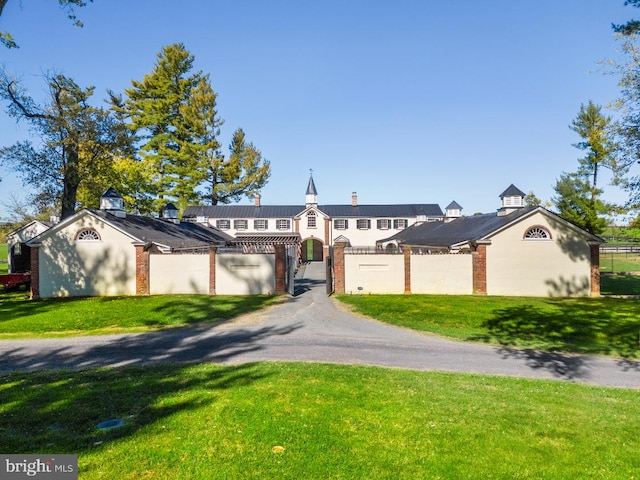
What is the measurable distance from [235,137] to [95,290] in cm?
3655

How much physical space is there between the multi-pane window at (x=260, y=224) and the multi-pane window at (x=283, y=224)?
58.6 inches

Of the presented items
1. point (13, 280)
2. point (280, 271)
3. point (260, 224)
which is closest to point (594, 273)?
point (280, 271)

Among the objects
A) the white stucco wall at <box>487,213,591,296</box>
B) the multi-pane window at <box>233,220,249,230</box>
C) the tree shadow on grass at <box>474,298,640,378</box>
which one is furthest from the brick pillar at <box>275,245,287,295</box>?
the multi-pane window at <box>233,220,249,230</box>

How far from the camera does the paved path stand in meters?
9.85

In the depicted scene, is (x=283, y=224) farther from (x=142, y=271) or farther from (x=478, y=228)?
(x=478, y=228)

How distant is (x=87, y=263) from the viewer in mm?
22656

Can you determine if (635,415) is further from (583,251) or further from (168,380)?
(583,251)

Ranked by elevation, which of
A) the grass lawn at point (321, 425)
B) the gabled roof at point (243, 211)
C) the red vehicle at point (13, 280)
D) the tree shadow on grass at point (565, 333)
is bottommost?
the tree shadow on grass at point (565, 333)

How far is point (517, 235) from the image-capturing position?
890 inches

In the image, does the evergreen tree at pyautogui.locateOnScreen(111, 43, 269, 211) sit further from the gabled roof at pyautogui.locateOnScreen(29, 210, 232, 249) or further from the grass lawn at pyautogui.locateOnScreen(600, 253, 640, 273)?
the grass lawn at pyautogui.locateOnScreen(600, 253, 640, 273)

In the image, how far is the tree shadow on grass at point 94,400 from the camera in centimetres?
543

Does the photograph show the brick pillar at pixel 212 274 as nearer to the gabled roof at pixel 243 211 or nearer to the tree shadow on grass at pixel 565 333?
the tree shadow on grass at pixel 565 333

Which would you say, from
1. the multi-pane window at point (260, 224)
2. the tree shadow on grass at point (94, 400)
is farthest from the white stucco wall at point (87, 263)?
the multi-pane window at point (260, 224)

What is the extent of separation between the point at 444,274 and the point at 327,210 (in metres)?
29.9
